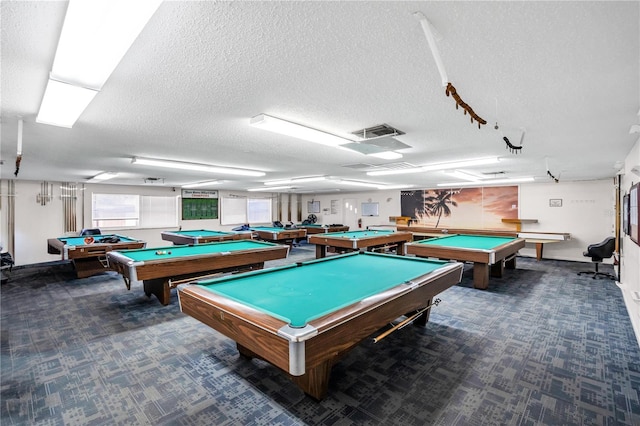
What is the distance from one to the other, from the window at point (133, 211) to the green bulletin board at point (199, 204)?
0.33m

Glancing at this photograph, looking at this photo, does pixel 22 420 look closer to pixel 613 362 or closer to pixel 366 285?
pixel 366 285

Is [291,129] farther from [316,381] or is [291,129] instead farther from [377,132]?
[316,381]

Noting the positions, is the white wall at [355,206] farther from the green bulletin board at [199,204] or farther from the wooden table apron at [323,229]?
the green bulletin board at [199,204]

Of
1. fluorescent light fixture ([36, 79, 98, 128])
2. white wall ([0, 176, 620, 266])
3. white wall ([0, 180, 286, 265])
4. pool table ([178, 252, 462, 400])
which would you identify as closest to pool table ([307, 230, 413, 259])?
pool table ([178, 252, 462, 400])

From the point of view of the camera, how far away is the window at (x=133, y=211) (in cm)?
827

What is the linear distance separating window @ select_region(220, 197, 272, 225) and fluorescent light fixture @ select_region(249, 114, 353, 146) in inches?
339

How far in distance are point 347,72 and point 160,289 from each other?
3.93 m

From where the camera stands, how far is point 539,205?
801 cm

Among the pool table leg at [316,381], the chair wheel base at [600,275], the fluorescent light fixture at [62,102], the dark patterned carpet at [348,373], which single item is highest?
the fluorescent light fixture at [62,102]

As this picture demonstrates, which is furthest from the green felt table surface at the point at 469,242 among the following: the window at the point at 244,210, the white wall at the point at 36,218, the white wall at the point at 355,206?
the white wall at the point at 36,218

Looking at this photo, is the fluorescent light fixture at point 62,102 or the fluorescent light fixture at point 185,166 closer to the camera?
the fluorescent light fixture at point 62,102

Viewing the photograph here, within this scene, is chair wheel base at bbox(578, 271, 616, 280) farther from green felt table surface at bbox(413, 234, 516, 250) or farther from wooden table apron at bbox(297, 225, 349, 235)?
wooden table apron at bbox(297, 225, 349, 235)

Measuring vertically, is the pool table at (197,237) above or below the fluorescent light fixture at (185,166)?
below

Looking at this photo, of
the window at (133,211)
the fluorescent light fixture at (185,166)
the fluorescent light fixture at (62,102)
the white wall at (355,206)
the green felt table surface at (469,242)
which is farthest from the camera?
the white wall at (355,206)
